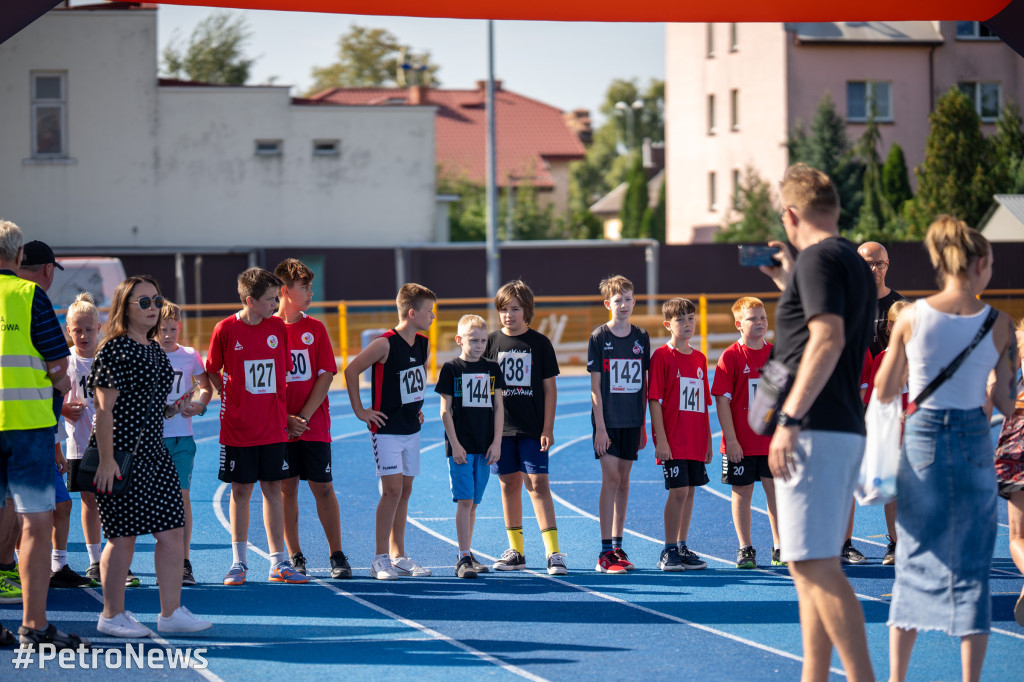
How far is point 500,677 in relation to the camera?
5.39 meters

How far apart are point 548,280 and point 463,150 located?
29640 mm

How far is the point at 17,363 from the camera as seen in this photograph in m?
5.66

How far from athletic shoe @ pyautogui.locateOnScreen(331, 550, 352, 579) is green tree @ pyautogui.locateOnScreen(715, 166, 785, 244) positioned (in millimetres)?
35087

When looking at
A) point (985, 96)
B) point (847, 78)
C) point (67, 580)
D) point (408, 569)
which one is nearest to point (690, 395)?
point (408, 569)

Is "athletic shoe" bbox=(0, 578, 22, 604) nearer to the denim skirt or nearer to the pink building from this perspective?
the denim skirt

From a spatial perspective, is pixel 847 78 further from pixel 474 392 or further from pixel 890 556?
pixel 474 392

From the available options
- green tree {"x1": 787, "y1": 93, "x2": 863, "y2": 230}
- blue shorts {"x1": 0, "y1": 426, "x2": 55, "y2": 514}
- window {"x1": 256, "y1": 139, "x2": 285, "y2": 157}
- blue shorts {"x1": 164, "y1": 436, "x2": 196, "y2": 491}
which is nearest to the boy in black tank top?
blue shorts {"x1": 164, "y1": 436, "x2": 196, "y2": 491}

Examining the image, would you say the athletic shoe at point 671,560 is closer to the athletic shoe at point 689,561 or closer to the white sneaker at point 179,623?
the athletic shoe at point 689,561

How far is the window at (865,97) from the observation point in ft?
151

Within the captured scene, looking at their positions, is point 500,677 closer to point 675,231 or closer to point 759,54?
point 759,54

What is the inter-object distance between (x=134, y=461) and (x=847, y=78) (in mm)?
43863

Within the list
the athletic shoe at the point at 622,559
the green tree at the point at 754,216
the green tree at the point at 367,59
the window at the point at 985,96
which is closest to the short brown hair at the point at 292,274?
the athletic shoe at the point at 622,559

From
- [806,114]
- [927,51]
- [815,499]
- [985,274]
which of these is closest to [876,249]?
[985,274]

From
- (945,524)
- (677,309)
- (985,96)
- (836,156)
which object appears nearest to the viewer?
(945,524)
